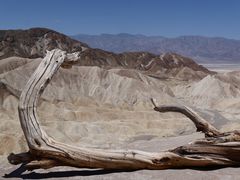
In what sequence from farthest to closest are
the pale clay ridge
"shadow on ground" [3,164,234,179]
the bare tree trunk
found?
the pale clay ridge < "shadow on ground" [3,164,234,179] < the bare tree trunk

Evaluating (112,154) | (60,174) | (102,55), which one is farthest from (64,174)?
(102,55)

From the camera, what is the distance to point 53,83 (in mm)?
75750

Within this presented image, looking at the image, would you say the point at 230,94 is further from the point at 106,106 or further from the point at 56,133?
the point at 56,133

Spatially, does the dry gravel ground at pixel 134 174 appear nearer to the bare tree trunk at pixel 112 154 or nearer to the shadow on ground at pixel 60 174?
the shadow on ground at pixel 60 174

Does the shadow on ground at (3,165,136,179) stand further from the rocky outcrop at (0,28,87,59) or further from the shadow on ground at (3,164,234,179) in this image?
the rocky outcrop at (0,28,87,59)

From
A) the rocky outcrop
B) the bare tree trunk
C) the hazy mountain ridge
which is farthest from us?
the rocky outcrop

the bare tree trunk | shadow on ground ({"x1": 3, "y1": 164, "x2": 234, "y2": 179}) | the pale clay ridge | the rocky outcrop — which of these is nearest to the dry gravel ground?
shadow on ground ({"x1": 3, "y1": 164, "x2": 234, "y2": 179})

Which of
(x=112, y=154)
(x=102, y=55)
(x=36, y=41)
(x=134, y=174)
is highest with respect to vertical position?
(x=36, y=41)

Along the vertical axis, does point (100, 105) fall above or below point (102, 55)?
below

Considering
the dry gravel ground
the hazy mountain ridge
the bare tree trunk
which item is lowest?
the dry gravel ground

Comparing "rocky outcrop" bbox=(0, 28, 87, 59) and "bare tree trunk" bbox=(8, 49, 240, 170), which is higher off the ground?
"rocky outcrop" bbox=(0, 28, 87, 59)

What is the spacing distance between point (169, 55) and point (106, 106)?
74876 millimetres

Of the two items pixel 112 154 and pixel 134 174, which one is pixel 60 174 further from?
pixel 134 174

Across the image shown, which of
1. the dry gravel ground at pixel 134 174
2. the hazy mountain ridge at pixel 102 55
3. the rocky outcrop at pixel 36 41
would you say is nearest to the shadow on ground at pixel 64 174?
the dry gravel ground at pixel 134 174
